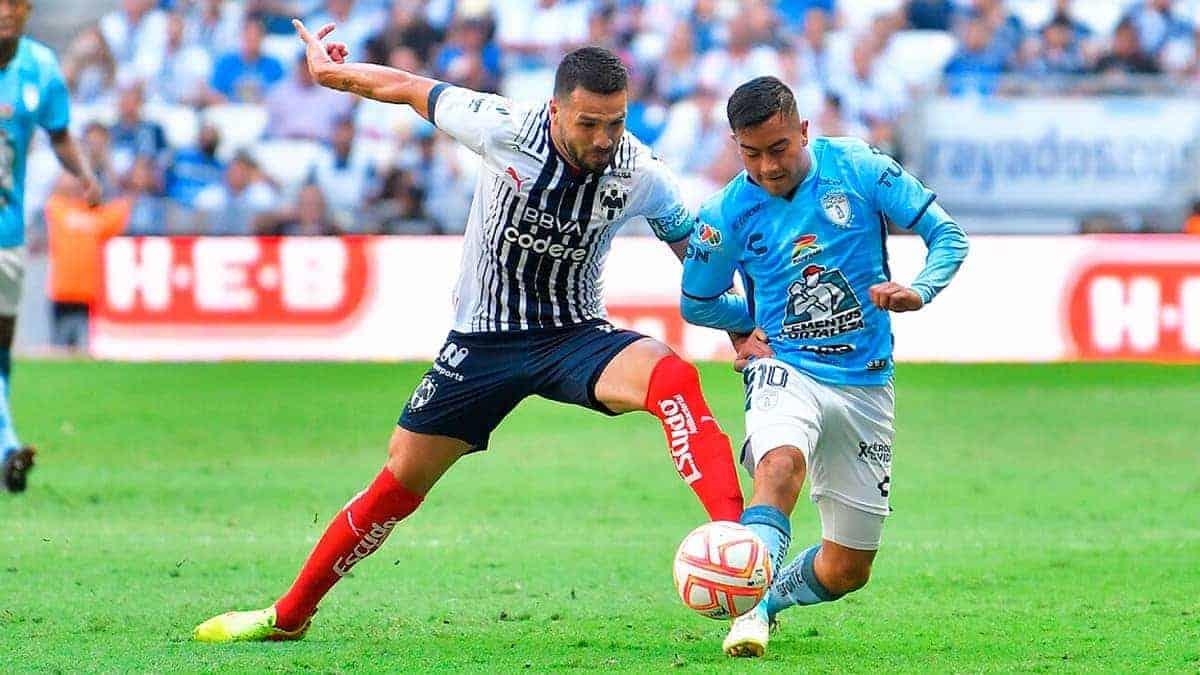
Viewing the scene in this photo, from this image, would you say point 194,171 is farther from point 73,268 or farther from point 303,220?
point 73,268

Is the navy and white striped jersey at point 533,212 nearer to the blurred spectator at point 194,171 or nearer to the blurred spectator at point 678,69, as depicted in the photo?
the blurred spectator at point 194,171

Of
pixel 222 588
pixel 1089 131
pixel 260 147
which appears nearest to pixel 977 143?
pixel 1089 131

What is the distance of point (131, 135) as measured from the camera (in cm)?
2038

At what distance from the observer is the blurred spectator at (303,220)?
18.2m

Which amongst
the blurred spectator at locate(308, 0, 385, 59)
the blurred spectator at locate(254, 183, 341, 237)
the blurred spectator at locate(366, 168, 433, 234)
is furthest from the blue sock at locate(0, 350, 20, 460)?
the blurred spectator at locate(308, 0, 385, 59)

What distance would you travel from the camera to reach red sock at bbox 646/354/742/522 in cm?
597

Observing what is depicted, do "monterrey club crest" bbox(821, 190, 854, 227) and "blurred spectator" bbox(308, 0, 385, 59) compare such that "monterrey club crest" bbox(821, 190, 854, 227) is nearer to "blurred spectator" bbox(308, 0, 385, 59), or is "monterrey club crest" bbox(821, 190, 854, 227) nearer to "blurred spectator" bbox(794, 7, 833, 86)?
"blurred spectator" bbox(794, 7, 833, 86)

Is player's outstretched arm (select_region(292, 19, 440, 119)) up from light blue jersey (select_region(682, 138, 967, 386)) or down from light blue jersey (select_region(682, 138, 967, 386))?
up

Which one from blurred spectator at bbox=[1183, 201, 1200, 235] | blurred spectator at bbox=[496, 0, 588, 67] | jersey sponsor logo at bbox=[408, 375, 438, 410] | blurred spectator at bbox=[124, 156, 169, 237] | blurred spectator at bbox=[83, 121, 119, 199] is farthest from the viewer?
blurred spectator at bbox=[496, 0, 588, 67]

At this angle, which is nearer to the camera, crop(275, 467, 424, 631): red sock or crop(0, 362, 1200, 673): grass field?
crop(0, 362, 1200, 673): grass field

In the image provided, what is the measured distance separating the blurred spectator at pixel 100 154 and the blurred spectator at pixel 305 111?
1.85 metres

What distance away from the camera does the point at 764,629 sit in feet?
20.6

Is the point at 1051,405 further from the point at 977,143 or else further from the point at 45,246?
the point at 45,246

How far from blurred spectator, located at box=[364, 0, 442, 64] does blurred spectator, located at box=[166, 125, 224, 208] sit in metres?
2.06
